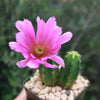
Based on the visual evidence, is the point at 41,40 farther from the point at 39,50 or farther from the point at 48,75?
the point at 48,75

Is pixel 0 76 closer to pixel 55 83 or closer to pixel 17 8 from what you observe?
pixel 17 8

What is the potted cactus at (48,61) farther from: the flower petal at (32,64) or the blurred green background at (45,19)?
the blurred green background at (45,19)

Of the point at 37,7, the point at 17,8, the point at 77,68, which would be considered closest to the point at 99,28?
the point at 37,7

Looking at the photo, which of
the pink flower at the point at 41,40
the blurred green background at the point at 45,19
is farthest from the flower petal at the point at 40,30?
the blurred green background at the point at 45,19

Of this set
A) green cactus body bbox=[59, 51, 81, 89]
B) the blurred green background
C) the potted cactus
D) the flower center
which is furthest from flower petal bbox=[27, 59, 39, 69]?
the blurred green background

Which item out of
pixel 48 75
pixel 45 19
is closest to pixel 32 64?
pixel 48 75

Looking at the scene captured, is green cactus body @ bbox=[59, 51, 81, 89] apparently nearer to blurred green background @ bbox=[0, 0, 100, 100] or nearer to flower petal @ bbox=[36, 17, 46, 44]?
flower petal @ bbox=[36, 17, 46, 44]

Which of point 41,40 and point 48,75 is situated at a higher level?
point 41,40
